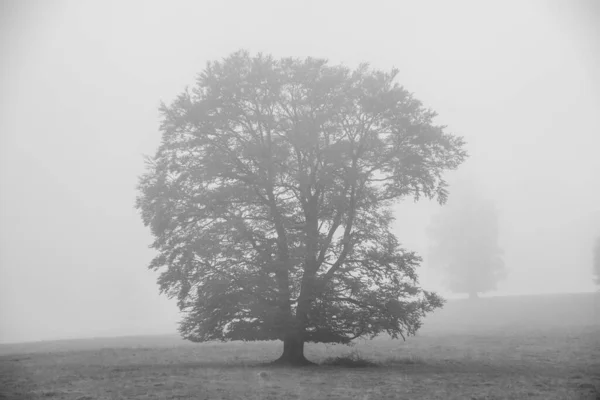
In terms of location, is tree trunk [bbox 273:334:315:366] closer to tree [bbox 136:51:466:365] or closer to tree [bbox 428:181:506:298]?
tree [bbox 136:51:466:365]

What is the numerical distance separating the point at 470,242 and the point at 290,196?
1943 inches

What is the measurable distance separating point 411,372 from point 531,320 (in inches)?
1493

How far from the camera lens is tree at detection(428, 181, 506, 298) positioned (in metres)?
64.4

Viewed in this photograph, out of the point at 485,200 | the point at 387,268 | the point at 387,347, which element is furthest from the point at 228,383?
the point at 485,200

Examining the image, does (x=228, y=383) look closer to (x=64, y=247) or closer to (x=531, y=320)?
(x=531, y=320)

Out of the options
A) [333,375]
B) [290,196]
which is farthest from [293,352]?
[290,196]

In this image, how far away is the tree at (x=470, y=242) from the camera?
64.4 m

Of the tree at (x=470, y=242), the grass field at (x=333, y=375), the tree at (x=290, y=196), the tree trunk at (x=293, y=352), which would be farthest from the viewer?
the tree at (x=470, y=242)

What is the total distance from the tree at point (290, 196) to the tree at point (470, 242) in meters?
45.8

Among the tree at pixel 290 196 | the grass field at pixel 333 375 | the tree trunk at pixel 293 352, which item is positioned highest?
the tree at pixel 290 196

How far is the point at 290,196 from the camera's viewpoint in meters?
22.8

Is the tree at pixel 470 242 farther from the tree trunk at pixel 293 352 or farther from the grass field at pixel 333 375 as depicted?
the tree trunk at pixel 293 352

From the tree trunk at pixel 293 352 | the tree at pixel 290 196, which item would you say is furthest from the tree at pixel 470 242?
the tree trunk at pixel 293 352

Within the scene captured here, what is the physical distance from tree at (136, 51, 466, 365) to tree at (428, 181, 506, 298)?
45772 mm
